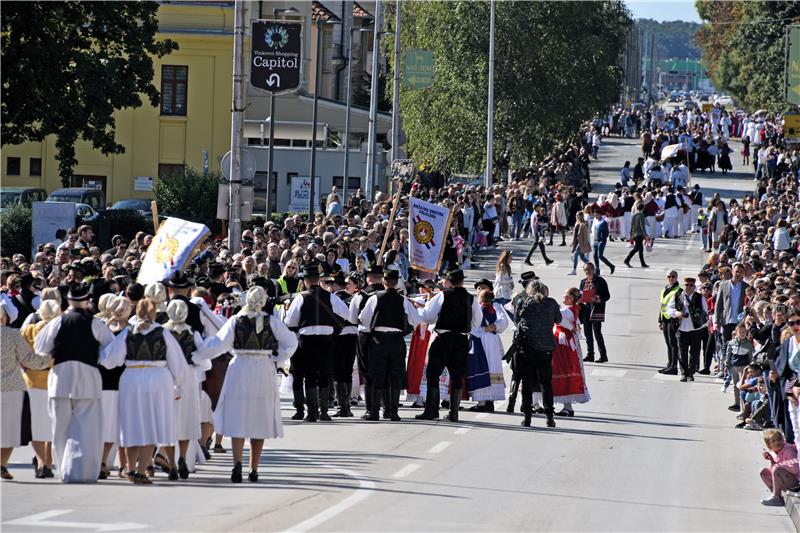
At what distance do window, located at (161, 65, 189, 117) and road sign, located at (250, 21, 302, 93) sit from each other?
1266 inches

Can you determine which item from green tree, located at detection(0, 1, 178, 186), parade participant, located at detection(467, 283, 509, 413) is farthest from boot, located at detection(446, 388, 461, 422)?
green tree, located at detection(0, 1, 178, 186)

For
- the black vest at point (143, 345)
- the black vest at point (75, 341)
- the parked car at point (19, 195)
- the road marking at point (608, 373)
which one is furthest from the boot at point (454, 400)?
the parked car at point (19, 195)

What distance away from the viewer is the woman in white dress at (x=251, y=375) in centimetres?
1380

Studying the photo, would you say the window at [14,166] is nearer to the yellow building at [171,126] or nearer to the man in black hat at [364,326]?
the yellow building at [171,126]

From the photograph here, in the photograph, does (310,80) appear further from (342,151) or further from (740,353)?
(740,353)

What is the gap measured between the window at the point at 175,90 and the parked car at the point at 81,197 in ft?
41.4

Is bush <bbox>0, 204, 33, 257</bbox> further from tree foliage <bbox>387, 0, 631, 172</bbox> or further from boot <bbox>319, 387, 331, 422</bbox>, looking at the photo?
tree foliage <bbox>387, 0, 631, 172</bbox>

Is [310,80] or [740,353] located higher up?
[310,80]

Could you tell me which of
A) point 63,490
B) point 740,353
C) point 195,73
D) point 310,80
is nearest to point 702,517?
point 63,490

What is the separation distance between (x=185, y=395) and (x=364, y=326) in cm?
472

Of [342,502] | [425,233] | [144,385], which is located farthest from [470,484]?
[425,233]

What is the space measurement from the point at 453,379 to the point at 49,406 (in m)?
6.44

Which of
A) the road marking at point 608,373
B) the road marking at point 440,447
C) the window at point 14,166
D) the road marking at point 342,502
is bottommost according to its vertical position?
the road marking at point 608,373

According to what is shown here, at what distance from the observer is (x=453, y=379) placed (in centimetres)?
1866
